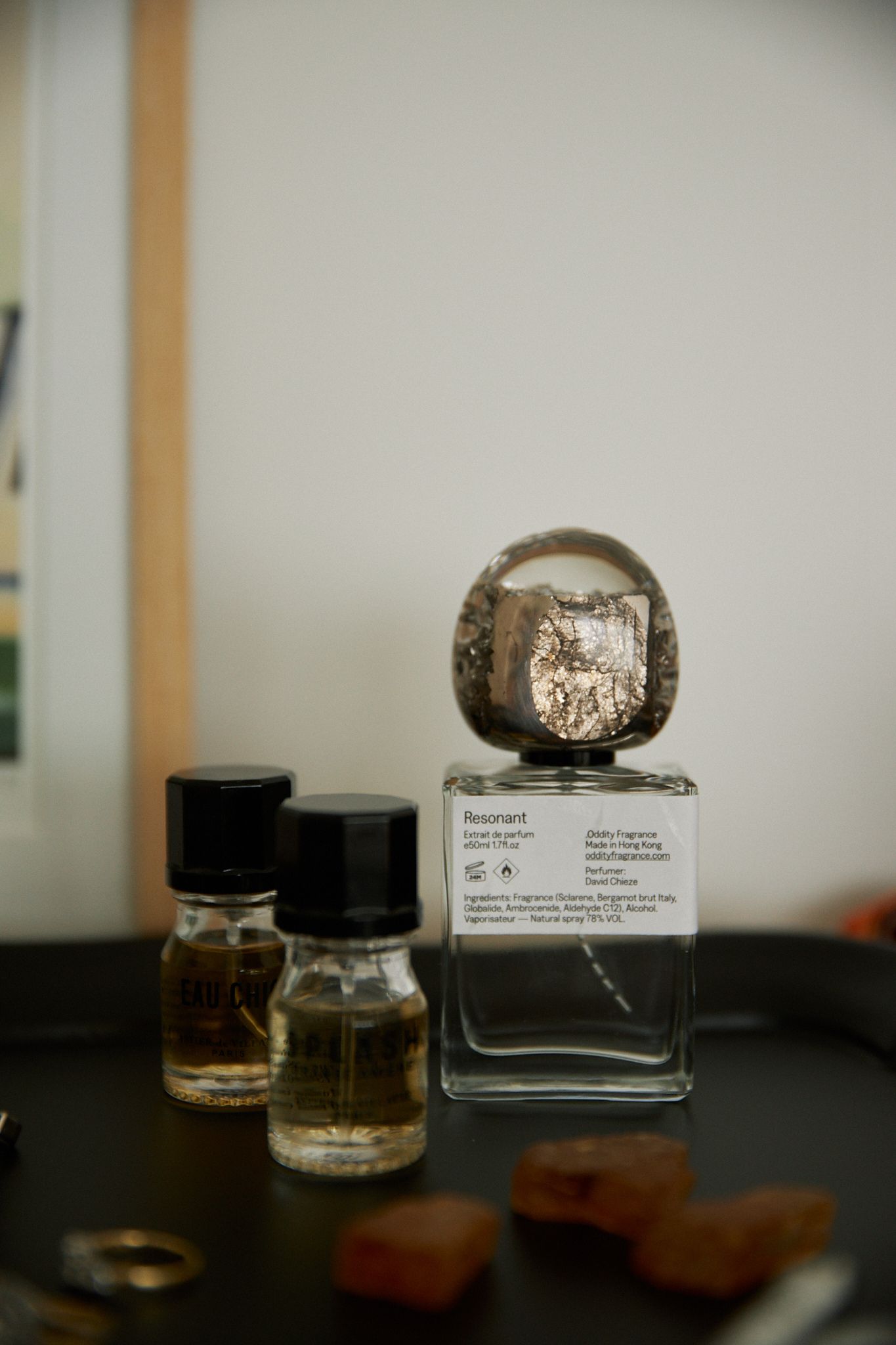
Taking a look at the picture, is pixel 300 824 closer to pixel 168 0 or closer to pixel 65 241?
pixel 65 241

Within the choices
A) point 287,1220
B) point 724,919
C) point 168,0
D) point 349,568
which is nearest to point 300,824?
point 287,1220

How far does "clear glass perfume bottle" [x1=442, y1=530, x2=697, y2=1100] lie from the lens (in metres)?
0.55

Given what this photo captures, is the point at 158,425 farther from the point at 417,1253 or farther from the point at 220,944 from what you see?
the point at 417,1253

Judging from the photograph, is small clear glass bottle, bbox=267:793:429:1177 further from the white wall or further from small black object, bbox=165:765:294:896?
the white wall

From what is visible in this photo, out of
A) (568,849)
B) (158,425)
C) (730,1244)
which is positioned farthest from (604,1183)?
(158,425)

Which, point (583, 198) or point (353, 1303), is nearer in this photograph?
point (353, 1303)

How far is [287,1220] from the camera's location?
17.2 inches

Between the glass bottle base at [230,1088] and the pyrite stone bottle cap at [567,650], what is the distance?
7.8 inches

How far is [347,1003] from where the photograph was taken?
0.47 meters

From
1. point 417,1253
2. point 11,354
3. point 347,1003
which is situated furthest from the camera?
point 11,354

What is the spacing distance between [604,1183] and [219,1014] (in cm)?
20

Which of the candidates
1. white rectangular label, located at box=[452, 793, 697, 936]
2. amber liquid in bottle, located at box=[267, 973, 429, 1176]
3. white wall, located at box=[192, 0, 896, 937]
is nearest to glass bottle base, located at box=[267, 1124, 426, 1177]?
amber liquid in bottle, located at box=[267, 973, 429, 1176]

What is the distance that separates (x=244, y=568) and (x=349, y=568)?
0.22 feet

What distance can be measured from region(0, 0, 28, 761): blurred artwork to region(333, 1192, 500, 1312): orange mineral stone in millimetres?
439
